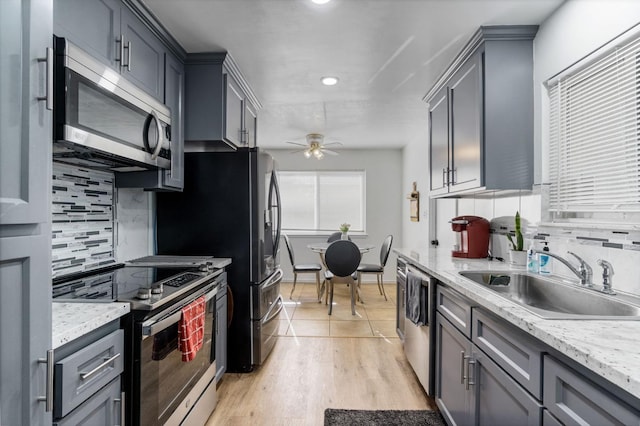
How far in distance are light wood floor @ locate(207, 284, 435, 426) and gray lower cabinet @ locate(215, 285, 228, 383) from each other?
6.9 inches

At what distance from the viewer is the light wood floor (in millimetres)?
2242

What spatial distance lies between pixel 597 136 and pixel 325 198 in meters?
4.77

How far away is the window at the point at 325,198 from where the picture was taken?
6.25 meters

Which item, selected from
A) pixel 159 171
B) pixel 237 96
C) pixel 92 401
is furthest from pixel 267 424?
pixel 237 96

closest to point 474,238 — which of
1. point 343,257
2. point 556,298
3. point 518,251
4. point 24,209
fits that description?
point 518,251

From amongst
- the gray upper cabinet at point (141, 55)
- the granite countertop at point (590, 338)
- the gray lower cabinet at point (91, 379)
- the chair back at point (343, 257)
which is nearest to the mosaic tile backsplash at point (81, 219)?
the gray upper cabinet at point (141, 55)

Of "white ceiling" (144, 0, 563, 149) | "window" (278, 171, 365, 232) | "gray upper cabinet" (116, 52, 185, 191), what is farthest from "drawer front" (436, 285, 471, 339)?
"window" (278, 171, 365, 232)

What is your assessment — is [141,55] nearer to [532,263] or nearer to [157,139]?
[157,139]

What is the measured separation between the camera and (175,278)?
1.85 m

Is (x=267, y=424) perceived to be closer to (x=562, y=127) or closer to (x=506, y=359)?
(x=506, y=359)

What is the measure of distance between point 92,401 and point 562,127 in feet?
8.02

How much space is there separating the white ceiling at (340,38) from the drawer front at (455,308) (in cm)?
154

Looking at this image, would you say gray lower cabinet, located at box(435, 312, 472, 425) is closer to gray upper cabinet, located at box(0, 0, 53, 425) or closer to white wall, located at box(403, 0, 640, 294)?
white wall, located at box(403, 0, 640, 294)

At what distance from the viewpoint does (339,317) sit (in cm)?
421
